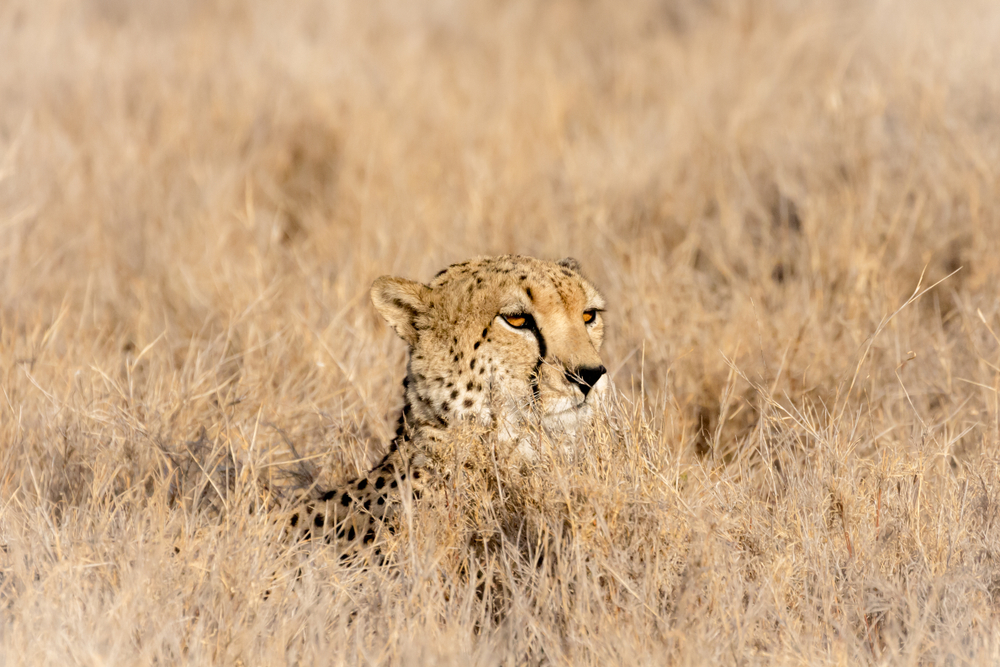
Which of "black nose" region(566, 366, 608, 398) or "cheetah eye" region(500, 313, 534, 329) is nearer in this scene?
"black nose" region(566, 366, 608, 398)

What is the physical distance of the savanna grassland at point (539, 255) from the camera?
2.27 metres

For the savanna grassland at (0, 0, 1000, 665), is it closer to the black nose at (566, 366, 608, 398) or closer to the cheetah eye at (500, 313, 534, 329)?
the black nose at (566, 366, 608, 398)

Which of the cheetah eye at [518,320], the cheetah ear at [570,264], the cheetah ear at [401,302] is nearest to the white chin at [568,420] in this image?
the cheetah eye at [518,320]

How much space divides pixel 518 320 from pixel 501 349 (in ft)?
0.29

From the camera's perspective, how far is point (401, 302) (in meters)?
2.80

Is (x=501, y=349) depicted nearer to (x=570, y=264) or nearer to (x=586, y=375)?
(x=586, y=375)

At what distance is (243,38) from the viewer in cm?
785

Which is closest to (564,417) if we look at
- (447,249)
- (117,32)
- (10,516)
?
(10,516)

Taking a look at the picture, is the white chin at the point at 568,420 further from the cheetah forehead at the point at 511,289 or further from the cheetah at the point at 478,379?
the cheetah forehead at the point at 511,289

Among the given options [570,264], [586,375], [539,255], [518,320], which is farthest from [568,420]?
[539,255]

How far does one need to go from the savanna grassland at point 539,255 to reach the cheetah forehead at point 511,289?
331 mm

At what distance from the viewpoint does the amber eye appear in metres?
2.67

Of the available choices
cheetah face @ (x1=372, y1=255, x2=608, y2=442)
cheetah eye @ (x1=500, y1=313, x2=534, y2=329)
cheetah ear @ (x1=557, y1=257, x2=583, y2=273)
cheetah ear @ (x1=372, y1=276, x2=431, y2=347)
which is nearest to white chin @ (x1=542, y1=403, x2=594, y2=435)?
cheetah face @ (x1=372, y1=255, x2=608, y2=442)

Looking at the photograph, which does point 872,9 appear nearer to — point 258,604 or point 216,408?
point 216,408
